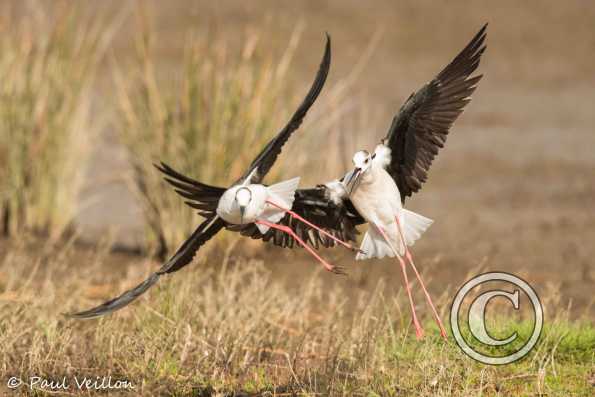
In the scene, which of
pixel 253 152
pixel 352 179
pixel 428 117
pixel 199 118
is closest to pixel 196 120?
pixel 199 118

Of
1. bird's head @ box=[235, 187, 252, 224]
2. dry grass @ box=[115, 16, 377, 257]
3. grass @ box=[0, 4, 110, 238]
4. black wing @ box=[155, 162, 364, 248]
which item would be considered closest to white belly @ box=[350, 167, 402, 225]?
black wing @ box=[155, 162, 364, 248]

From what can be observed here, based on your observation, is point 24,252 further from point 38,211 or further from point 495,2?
point 495,2

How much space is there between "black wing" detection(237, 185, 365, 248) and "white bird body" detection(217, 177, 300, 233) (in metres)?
0.28

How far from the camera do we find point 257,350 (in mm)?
4957

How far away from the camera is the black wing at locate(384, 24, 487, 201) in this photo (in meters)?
4.51

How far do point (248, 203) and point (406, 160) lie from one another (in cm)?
82

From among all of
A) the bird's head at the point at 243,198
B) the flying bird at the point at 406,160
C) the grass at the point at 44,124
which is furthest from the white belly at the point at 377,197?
the grass at the point at 44,124

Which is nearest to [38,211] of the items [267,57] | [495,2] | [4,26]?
[4,26]

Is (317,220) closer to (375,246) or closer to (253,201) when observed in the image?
(375,246)

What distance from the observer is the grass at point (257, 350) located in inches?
170

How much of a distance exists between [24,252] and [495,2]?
1273cm

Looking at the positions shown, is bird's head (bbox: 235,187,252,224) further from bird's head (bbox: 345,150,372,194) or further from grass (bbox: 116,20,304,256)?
grass (bbox: 116,20,304,256)

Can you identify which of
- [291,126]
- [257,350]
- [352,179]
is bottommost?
[257,350]

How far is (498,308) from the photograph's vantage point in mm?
5945
